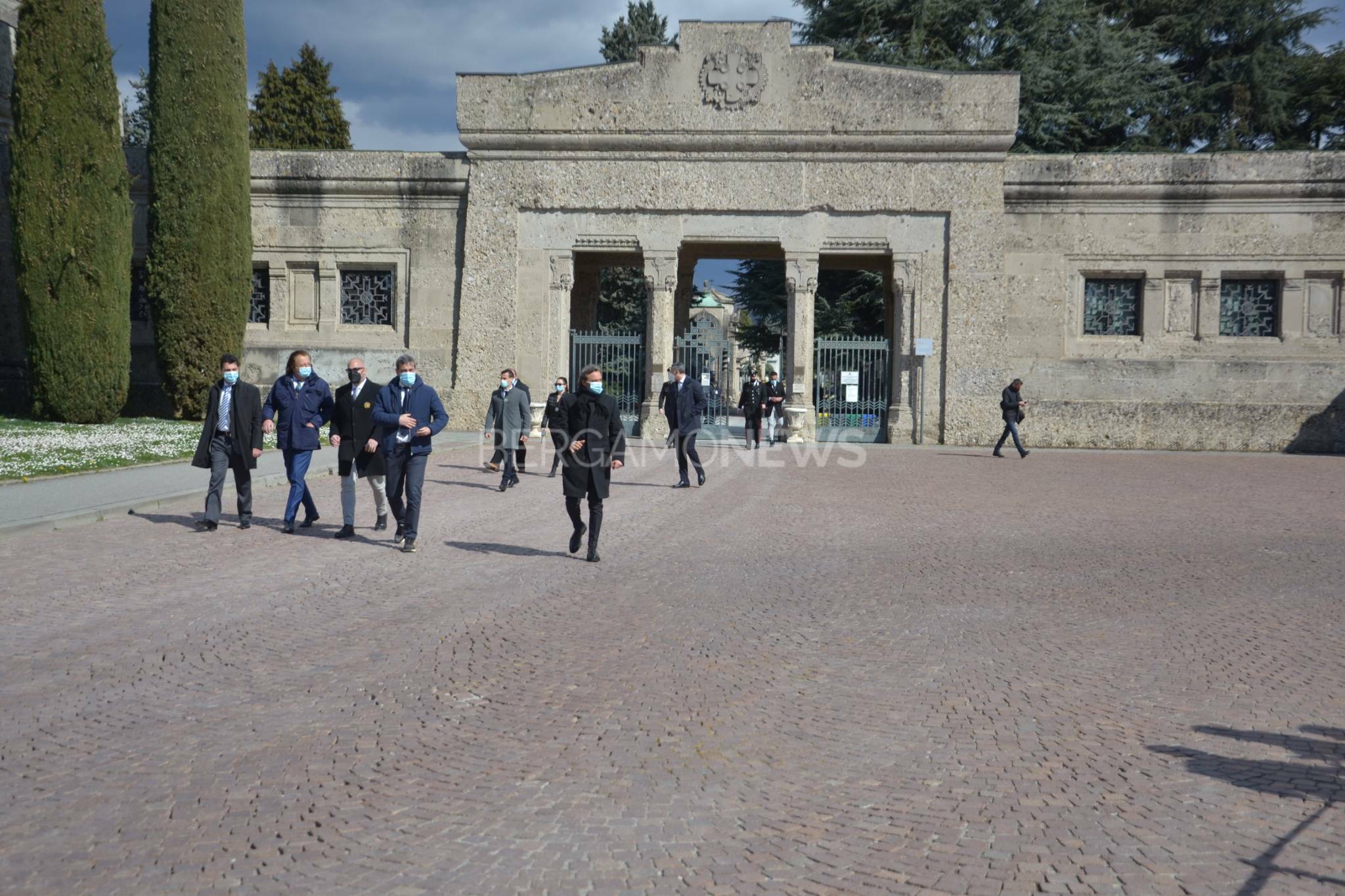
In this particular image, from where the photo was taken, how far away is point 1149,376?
24031 mm

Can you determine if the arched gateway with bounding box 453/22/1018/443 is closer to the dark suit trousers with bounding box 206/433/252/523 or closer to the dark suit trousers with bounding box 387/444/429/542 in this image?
the dark suit trousers with bounding box 206/433/252/523

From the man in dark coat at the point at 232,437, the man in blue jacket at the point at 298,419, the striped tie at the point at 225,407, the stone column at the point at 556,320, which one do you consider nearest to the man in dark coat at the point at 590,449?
the man in blue jacket at the point at 298,419

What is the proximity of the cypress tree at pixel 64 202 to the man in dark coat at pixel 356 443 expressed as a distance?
12.4m

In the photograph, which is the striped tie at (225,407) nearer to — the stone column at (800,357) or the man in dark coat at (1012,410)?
the man in dark coat at (1012,410)

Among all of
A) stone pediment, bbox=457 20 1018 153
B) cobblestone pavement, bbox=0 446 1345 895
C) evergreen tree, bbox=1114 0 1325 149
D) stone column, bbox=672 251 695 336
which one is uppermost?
evergreen tree, bbox=1114 0 1325 149

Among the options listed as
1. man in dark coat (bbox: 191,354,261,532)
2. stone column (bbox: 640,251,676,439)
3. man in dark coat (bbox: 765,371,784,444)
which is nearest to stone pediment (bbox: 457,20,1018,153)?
stone column (bbox: 640,251,676,439)

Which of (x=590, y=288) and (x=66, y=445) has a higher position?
(x=590, y=288)

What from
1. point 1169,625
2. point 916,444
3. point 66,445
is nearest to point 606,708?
point 1169,625

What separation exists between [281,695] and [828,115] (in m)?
21.1

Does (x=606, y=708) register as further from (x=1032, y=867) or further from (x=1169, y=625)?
(x=1169, y=625)

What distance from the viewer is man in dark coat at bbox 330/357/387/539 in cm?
1027

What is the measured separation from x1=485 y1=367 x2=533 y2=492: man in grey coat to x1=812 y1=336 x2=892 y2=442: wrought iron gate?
35.0 feet

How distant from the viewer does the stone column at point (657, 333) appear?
24.6 metres

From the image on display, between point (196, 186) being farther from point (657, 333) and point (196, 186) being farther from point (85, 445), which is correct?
point (657, 333)
